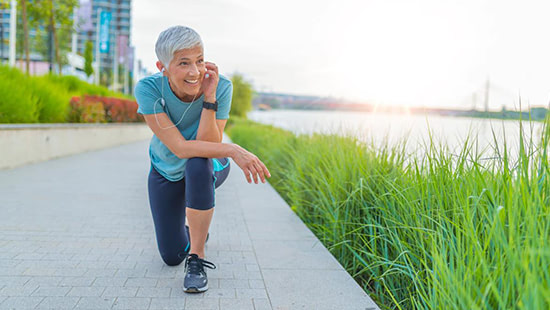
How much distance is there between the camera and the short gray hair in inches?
90.1

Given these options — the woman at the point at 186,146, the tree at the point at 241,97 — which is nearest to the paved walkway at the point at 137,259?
the woman at the point at 186,146

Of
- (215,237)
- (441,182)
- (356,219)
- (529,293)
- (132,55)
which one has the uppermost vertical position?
(132,55)

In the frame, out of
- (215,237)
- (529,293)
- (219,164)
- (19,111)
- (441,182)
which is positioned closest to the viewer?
(529,293)

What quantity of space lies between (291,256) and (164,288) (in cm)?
93

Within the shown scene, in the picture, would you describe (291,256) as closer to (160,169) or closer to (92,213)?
(160,169)

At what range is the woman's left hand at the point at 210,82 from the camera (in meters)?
2.49

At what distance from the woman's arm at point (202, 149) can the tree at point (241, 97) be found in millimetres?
32421

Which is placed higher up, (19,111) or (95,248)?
(19,111)

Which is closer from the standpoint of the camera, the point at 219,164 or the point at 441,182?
the point at 441,182

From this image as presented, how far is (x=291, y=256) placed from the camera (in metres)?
2.96

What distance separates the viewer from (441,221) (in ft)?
7.02

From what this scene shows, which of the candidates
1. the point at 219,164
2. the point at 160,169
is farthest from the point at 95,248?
the point at 219,164

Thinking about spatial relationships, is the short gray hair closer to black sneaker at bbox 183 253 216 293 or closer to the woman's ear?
the woman's ear

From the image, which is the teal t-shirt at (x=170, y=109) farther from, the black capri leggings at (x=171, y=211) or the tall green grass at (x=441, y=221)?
the tall green grass at (x=441, y=221)
